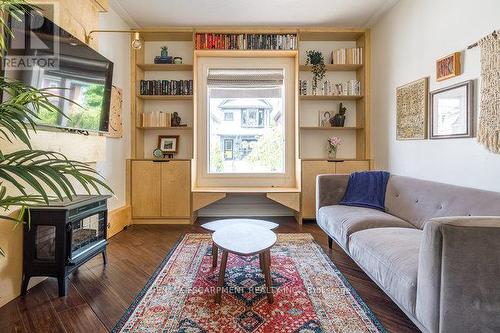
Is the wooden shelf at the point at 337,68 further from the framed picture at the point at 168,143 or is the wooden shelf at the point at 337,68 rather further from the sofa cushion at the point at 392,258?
the sofa cushion at the point at 392,258

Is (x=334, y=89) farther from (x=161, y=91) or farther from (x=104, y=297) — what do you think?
(x=104, y=297)

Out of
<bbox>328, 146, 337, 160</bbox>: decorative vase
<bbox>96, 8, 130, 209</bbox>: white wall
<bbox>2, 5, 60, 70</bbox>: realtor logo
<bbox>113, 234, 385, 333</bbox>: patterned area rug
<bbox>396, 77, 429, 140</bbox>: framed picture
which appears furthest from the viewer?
<bbox>328, 146, 337, 160</bbox>: decorative vase

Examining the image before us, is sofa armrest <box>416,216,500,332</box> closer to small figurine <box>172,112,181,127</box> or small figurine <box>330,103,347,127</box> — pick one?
small figurine <box>330,103,347,127</box>

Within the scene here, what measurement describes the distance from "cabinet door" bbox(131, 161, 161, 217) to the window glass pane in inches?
32.0

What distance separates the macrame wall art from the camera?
1.92m

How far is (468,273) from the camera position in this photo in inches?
45.3

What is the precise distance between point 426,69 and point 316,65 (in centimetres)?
153

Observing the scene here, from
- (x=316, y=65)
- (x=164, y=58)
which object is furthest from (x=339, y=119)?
(x=164, y=58)

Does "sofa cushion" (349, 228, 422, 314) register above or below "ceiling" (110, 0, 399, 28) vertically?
below

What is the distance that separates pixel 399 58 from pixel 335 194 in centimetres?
175

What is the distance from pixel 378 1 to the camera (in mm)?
3332

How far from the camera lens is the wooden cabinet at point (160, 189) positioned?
3.81 meters

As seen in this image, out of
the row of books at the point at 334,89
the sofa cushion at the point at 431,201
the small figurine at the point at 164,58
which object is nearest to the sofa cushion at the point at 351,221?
the sofa cushion at the point at 431,201

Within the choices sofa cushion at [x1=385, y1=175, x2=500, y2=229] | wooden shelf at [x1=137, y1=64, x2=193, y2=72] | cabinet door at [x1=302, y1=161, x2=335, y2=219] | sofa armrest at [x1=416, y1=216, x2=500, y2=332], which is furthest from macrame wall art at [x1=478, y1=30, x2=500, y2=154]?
wooden shelf at [x1=137, y1=64, x2=193, y2=72]
